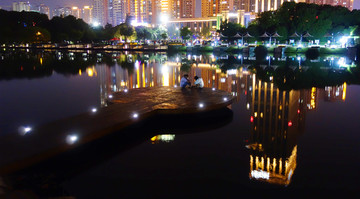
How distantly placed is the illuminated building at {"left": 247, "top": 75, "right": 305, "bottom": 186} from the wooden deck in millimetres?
1919

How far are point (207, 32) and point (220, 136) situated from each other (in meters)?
156

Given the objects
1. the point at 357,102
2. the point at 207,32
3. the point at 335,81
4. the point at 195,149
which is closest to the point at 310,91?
the point at 357,102

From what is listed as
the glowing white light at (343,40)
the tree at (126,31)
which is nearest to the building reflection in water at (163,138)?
the glowing white light at (343,40)

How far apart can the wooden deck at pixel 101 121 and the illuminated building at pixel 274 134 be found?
192 centimetres

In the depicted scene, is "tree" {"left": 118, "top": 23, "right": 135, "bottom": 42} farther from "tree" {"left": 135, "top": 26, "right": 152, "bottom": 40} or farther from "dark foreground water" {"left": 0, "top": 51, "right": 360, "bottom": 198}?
"dark foreground water" {"left": 0, "top": 51, "right": 360, "bottom": 198}

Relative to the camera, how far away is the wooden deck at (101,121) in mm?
7805

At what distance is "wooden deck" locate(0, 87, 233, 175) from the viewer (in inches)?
307

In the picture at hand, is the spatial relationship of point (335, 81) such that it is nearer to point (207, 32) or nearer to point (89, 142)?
point (89, 142)

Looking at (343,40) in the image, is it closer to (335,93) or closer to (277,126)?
(335,93)

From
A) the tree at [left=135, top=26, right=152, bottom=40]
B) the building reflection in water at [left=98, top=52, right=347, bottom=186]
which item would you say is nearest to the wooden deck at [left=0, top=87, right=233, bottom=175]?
the building reflection in water at [left=98, top=52, right=347, bottom=186]

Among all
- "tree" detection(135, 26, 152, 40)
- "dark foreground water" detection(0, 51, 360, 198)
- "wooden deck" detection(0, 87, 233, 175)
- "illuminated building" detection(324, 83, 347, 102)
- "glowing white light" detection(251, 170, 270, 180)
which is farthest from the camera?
"tree" detection(135, 26, 152, 40)

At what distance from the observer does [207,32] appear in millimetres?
162375

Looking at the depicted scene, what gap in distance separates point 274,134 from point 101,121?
232 inches

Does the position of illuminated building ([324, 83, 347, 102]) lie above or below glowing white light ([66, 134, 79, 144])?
below
